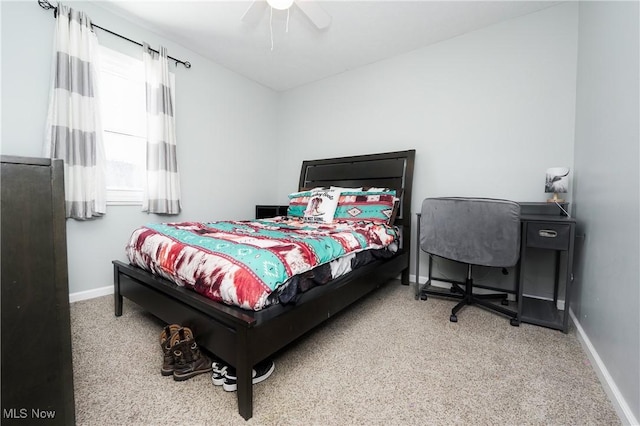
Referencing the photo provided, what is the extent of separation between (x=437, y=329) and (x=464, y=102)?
218 cm

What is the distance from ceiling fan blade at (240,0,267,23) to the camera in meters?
2.16

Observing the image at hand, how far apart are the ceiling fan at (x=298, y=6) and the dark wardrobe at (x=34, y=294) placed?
6.10 ft

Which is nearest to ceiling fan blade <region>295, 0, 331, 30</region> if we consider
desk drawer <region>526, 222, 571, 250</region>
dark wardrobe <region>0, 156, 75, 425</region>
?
dark wardrobe <region>0, 156, 75, 425</region>

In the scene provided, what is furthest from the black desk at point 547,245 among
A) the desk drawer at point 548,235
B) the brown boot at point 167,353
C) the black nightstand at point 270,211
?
the black nightstand at point 270,211

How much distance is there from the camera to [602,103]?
160 centimetres

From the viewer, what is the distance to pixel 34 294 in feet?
2.58

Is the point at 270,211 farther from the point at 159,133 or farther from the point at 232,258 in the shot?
the point at 232,258

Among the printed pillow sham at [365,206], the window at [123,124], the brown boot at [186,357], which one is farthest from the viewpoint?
the printed pillow sham at [365,206]

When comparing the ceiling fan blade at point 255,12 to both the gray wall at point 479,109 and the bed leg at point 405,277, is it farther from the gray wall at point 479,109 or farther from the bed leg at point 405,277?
the bed leg at point 405,277

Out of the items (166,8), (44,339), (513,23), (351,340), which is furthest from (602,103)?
(166,8)

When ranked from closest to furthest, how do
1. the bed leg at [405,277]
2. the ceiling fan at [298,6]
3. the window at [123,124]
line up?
the ceiling fan at [298,6] → the window at [123,124] → the bed leg at [405,277]

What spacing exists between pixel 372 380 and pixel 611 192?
1.60 meters

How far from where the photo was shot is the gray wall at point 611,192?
3.74ft

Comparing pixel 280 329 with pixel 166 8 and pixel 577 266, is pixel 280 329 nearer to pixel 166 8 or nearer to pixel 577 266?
pixel 577 266
